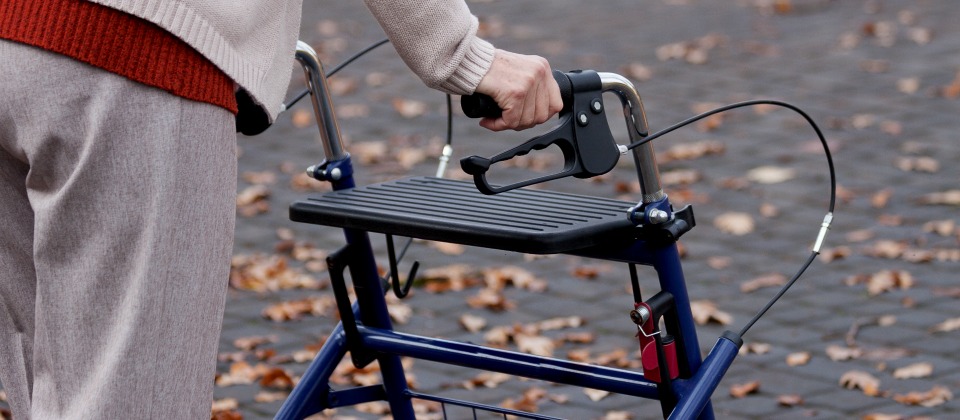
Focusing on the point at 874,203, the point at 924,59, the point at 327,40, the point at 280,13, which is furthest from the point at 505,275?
the point at 327,40

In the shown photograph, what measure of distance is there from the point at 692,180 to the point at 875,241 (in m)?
1.07

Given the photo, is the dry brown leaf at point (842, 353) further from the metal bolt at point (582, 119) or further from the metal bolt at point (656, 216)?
the metal bolt at point (582, 119)

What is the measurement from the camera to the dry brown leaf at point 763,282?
14.7ft

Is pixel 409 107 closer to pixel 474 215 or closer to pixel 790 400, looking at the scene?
pixel 790 400

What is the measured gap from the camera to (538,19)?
9.66 meters

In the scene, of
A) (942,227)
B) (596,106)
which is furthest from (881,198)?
(596,106)

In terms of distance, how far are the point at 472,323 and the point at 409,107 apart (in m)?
3.27

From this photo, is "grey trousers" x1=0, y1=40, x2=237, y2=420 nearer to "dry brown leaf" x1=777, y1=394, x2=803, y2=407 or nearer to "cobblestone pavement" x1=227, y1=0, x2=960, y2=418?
"cobblestone pavement" x1=227, y1=0, x2=960, y2=418

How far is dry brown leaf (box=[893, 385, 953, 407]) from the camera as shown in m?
3.48

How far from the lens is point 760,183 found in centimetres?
564

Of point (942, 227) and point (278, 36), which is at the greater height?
point (278, 36)

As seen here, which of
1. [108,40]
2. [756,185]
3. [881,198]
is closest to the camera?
[108,40]

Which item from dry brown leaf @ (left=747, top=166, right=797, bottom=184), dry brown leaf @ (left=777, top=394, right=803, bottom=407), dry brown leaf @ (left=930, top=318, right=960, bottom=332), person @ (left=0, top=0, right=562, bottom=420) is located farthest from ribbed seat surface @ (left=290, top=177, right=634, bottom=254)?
dry brown leaf @ (left=747, top=166, right=797, bottom=184)

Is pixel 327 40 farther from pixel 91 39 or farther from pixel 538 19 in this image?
pixel 91 39
